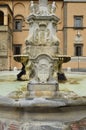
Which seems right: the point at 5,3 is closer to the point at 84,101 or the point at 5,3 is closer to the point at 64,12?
the point at 64,12

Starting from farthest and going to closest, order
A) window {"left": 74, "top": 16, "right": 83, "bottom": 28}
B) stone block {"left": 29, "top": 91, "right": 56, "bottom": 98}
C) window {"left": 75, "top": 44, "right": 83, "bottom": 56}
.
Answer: window {"left": 74, "top": 16, "right": 83, "bottom": 28}
window {"left": 75, "top": 44, "right": 83, "bottom": 56}
stone block {"left": 29, "top": 91, "right": 56, "bottom": 98}

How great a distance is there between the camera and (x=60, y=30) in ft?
138

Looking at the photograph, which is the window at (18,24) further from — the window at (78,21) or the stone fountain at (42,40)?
the stone fountain at (42,40)

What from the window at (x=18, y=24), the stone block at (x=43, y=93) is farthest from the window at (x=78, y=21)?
the stone block at (x=43, y=93)

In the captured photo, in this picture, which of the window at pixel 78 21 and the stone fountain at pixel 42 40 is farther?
the window at pixel 78 21

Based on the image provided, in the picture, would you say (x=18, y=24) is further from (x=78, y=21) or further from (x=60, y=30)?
(x=78, y=21)

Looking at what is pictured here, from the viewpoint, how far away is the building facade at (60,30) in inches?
1483

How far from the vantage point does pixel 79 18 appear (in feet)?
133

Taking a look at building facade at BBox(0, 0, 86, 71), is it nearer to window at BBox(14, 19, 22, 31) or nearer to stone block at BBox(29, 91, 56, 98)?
window at BBox(14, 19, 22, 31)

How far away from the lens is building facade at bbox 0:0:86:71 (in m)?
37.7

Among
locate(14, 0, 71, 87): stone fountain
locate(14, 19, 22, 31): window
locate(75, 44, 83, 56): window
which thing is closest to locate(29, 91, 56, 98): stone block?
locate(14, 0, 71, 87): stone fountain

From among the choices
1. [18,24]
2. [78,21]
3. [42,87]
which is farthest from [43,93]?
[18,24]

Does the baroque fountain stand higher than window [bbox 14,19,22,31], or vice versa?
window [bbox 14,19,22,31]

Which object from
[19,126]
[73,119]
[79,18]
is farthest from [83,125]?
[79,18]
